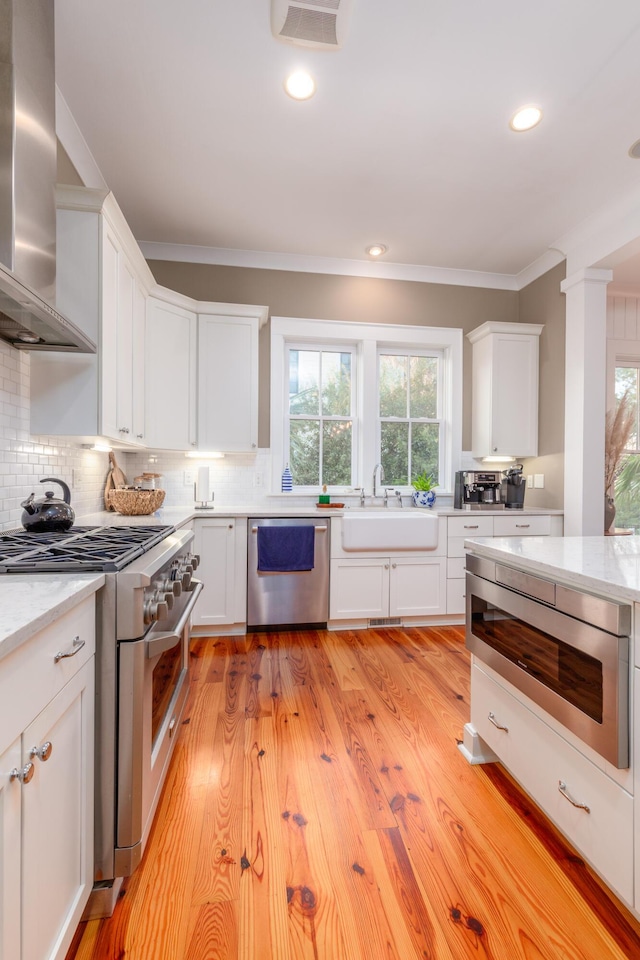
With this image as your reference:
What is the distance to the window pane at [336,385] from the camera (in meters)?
3.96

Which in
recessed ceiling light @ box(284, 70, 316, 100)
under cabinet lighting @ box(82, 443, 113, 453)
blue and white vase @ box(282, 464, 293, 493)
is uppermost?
recessed ceiling light @ box(284, 70, 316, 100)

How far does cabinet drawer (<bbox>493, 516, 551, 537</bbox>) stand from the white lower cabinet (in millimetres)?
540

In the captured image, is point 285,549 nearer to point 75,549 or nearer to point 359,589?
point 359,589

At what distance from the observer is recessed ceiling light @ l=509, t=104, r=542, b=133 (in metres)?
2.22

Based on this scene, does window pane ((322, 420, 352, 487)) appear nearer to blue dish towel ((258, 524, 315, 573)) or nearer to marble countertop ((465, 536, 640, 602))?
blue dish towel ((258, 524, 315, 573))

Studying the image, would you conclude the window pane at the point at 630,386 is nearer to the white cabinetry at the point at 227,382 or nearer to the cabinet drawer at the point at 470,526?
the cabinet drawer at the point at 470,526

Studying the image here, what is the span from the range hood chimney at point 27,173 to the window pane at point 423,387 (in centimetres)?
298

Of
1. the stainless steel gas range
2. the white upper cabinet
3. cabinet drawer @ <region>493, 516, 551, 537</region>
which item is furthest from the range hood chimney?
the white upper cabinet

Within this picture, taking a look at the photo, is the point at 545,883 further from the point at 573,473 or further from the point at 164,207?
the point at 164,207

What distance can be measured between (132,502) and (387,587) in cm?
189

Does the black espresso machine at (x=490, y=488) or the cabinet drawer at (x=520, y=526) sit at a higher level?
the black espresso machine at (x=490, y=488)

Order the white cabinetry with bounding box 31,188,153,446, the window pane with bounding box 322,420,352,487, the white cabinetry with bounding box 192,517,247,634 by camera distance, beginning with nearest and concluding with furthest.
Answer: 1. the white cabinetry with bounding box 31,188,153,446
2. the white cabinetry with bounding box 192,517,247,634
3. the window pane with bounding box 322,420,352,487

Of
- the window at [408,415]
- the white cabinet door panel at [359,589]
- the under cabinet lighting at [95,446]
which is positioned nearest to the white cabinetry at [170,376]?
the under cabinet lighting at [95,446]

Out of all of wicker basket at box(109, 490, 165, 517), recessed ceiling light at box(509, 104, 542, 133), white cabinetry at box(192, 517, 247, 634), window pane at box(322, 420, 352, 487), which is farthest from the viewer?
window pane at box(322, 420, 352, 487)
